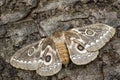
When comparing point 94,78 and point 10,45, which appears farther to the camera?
point 10,45

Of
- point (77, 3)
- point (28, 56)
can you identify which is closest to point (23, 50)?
point (28, 56)

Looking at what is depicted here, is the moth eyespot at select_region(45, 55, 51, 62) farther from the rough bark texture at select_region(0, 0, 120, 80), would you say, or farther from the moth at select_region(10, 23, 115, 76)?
the rough bark texture at select_region(0, 0, 120, 80)

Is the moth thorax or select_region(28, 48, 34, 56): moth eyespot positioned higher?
the moth thorax

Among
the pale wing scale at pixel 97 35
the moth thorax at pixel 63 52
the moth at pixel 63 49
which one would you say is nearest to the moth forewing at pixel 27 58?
the moth at pixel 63 49

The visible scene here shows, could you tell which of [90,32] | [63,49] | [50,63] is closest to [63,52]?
[63,49]

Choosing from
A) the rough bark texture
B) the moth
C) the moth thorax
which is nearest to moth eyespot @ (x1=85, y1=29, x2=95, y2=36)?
the moth

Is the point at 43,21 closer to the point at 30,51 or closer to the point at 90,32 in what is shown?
the point at 30,51

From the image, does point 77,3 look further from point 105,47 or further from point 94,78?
point 94,78

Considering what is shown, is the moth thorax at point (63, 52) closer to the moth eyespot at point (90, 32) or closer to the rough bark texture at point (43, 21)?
the rough bark texture at point (43, 21)
